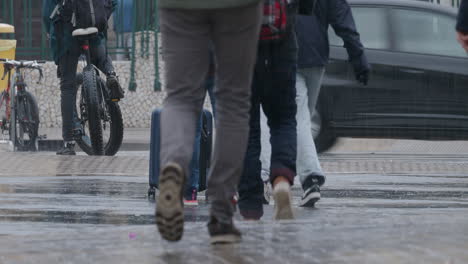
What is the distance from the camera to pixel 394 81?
1340 cm

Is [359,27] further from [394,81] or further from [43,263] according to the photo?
[43,263]

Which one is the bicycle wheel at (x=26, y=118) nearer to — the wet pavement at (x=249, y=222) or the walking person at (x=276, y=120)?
the wet pavement at (x=249, y=222)

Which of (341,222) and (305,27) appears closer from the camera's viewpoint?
(341,222)

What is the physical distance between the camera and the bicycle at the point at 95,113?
467 inches

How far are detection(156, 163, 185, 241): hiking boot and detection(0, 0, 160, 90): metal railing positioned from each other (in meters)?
14.2

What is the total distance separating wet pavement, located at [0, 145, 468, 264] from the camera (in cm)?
492

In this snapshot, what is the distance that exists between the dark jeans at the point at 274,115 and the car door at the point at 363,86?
6585 mm

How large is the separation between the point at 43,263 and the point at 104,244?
55 centimetres

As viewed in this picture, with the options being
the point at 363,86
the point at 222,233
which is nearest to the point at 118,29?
the point at 363,86

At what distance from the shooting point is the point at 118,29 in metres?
19.3

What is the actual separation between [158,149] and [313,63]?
116 centimetres

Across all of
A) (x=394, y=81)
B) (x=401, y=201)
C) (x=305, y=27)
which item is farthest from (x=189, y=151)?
(x=394, y=81)

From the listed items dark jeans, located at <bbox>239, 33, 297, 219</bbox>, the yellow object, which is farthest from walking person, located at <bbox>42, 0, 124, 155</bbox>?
the yellow object

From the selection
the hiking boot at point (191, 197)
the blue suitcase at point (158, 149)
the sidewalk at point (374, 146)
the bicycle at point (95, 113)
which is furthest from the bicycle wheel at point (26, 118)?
the hiking boot at point (191, 197)
